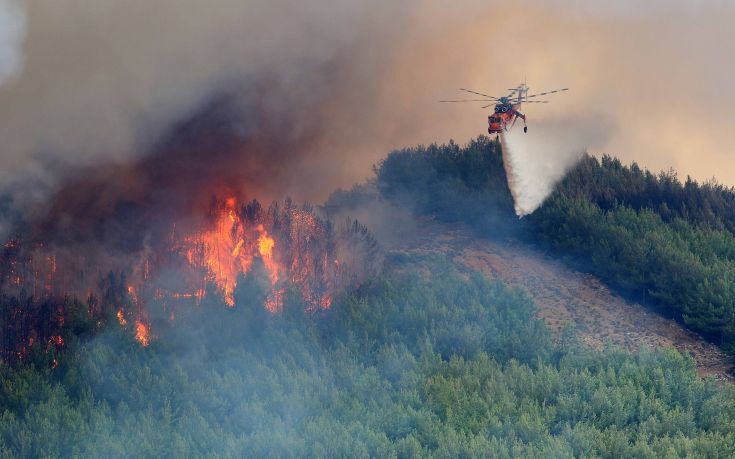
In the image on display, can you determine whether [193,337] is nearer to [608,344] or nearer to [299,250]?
[299,250]

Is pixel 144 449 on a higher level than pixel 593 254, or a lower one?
lower

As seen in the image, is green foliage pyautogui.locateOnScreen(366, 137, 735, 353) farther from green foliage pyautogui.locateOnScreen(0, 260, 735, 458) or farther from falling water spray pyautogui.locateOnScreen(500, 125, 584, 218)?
green foliage pyautogui.locateOnScreen(0, 260, 735, 458)

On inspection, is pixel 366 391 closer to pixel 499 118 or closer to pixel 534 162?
pixel 499 118

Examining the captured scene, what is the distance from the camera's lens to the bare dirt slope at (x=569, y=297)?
112ft

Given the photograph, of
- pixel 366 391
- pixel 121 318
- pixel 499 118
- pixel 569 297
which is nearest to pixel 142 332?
pixel 121 318

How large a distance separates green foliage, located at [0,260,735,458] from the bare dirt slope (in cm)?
177

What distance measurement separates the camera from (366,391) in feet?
93.4

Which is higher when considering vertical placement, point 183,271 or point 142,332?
point 183,271

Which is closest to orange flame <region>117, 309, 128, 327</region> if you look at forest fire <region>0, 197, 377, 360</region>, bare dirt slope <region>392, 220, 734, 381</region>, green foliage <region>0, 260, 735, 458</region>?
forest fire <region>0, 197, 377, 360</region>

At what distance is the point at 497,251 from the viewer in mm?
39688

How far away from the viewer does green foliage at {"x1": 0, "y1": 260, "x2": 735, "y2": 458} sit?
25.4m

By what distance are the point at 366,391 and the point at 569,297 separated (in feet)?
35.4

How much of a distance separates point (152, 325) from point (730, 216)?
76.4 feet

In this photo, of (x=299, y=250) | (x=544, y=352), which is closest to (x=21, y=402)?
(x=299, y=250)
